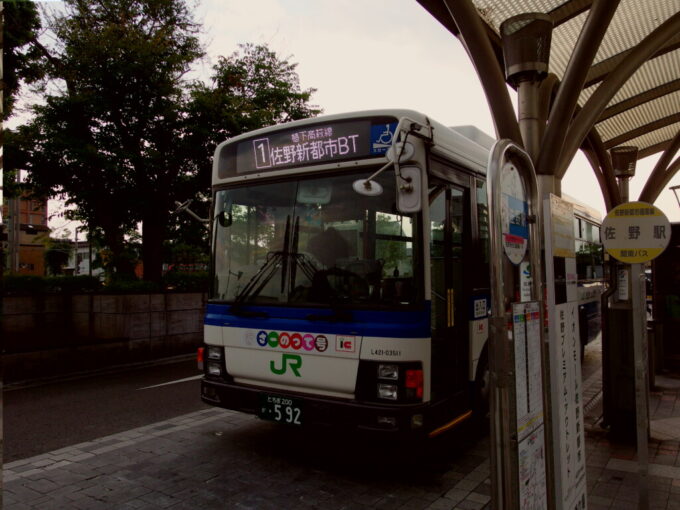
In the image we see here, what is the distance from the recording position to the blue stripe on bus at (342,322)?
14.4ft

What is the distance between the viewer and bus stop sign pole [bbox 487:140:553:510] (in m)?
2.67

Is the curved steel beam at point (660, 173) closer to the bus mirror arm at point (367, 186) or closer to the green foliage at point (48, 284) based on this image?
the bus mirror arm at point (367, 186)

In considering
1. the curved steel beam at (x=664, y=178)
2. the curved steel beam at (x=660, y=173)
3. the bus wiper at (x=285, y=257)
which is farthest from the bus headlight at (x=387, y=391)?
the curved steel beam at (x=664, y=178)

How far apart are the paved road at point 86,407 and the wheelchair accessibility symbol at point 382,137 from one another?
433 centimetres

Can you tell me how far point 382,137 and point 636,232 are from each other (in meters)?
2.22

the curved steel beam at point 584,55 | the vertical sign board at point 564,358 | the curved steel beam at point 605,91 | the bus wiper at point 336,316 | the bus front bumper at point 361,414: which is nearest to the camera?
the vertical sign board at point 564,358

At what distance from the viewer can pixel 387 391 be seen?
173 inches

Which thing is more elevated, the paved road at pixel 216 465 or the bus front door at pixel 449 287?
the bus front door at pixel 449 287

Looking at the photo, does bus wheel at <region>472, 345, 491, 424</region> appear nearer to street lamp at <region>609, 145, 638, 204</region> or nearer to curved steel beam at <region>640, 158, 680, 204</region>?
street lamp at <region>609, 145, 638, 204</region>

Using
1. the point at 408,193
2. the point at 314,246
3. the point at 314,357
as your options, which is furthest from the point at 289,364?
the point at 408,193

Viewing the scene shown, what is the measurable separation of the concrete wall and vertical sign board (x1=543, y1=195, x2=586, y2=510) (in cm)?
884

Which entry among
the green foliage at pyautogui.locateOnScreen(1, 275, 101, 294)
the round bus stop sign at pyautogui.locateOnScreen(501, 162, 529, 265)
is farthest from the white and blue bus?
the green foliage at pyautogui.locateOnScreen(1, 275, 101, 294)

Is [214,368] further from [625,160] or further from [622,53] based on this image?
[622,53]

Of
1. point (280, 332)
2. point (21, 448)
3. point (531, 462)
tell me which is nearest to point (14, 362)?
point (21, 448)
